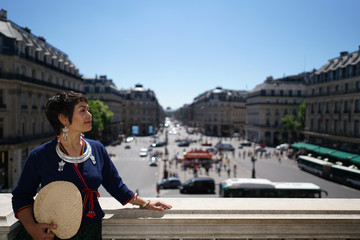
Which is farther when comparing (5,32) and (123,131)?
(123,131)

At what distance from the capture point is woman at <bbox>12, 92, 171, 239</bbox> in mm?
2770

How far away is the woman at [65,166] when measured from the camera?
277cm

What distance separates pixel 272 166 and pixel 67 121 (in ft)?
122

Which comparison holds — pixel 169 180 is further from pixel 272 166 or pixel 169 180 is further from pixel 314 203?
pixel 314 203

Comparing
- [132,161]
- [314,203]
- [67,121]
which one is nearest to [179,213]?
[67,121]

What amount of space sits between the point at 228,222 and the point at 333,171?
97.2ft

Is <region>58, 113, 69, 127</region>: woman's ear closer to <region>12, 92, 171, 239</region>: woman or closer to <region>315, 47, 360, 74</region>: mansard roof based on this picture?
<region>12, 92, 171, 239</region>: woman

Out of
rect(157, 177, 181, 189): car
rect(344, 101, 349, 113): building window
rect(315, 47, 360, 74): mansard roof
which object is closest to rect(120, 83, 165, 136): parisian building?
rect(315, 47, 360, 74): mansard roof

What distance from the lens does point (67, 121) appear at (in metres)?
3.01

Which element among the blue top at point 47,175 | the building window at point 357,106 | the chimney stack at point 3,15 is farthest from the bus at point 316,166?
the chimney stack at point 3,15

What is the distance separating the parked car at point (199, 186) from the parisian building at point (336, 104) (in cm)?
1862

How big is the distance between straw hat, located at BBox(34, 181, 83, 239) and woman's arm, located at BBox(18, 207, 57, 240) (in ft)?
0.18

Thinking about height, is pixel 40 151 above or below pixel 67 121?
below

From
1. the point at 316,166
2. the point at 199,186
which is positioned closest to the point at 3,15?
the point at 199,186
